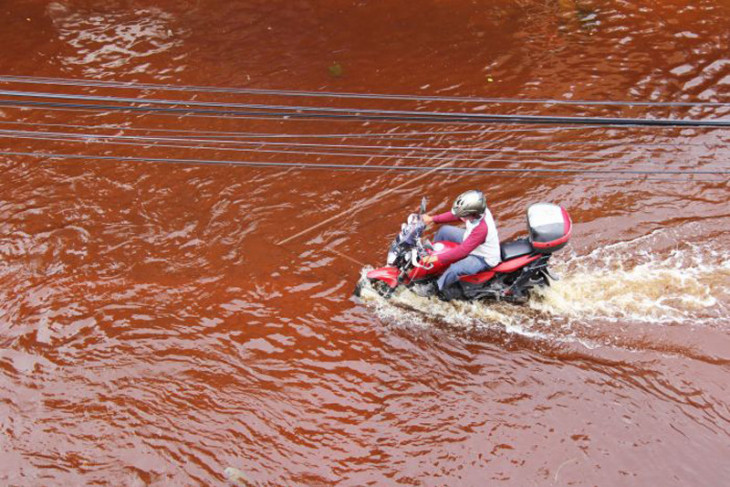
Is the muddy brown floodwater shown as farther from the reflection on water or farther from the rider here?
the rider

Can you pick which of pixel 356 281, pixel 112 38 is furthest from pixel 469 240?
pixel 112 38

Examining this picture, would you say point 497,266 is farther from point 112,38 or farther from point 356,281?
point 112,38

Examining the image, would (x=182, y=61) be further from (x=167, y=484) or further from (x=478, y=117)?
(x=167, y=484)

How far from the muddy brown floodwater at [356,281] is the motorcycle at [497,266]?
0.29 metres

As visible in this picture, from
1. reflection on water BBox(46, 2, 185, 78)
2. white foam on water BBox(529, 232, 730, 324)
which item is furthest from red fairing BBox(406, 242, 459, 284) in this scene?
reflection on water BBox(46, 2, 185, 78)

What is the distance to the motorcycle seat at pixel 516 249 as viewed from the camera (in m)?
6.07

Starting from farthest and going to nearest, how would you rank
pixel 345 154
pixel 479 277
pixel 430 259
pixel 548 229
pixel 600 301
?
pixel 345 154, pixel 600 301, pixel 479 277, pixel 430 259, pixel 548 229

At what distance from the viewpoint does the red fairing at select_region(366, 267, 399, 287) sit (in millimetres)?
6477

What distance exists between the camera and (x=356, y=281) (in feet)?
23.7

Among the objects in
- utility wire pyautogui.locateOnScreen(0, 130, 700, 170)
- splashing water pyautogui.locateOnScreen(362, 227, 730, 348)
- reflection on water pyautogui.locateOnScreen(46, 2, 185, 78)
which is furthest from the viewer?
reflection on water pyautogui.locateOnScreen(46, 2, 185, 78)

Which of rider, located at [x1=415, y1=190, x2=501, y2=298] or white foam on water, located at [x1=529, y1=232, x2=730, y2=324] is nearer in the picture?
rider, located at [x1=415, y1=190, x2=501, y2=298]

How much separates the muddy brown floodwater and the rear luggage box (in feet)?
3.81

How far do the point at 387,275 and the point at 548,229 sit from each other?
74.9 inches

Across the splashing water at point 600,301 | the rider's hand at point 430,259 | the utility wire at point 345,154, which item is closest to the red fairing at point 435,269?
the rider's hand at point 430,259
